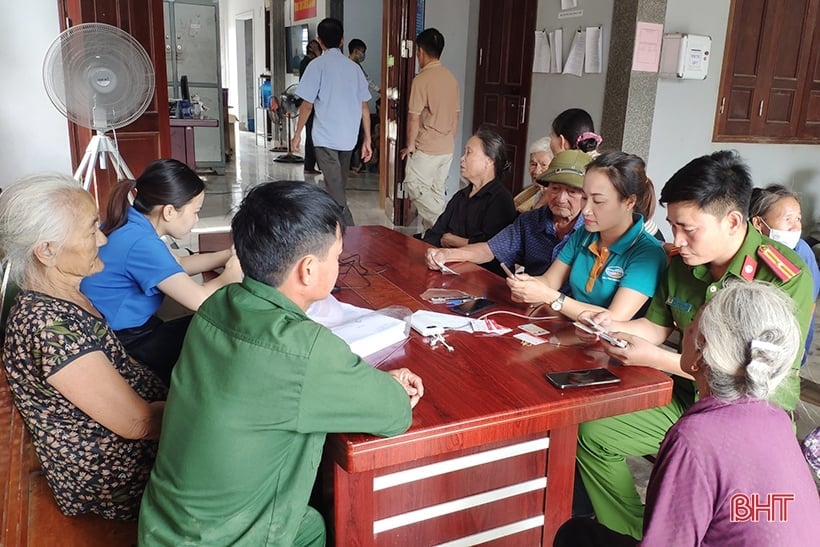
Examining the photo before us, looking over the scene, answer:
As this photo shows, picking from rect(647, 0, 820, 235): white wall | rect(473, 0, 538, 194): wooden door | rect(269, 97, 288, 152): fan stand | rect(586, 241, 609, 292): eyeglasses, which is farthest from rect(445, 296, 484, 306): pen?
rect(269, 97, 288, 152): fan stand

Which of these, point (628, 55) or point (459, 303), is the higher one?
point (628, 55)

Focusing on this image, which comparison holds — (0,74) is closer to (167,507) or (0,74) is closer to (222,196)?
(222,196)

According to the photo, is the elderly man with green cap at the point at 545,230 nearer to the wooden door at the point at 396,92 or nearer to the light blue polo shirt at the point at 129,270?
the light blue polo shirt at the point at 129,270

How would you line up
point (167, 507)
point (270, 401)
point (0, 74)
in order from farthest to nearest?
point (0, 74) < point (167, 507) < point (270, 401)

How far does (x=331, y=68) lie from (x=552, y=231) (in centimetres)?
311

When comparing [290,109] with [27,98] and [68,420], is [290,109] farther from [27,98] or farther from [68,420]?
[68,420]

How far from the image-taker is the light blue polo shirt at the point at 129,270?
1.75m

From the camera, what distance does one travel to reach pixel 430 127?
4953 mm

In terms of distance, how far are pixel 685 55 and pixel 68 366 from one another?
12.7 feet

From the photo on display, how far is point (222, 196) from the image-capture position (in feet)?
22.3

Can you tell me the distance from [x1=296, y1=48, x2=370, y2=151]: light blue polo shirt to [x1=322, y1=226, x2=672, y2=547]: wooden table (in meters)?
3.60

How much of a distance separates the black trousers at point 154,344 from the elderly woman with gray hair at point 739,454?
4.55ft

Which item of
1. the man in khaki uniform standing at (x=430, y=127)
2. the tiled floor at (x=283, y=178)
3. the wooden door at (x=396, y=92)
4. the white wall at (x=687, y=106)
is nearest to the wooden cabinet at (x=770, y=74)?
the white wall at (x=687, y=106)

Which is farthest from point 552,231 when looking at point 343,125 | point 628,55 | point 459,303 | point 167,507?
point 343,125
